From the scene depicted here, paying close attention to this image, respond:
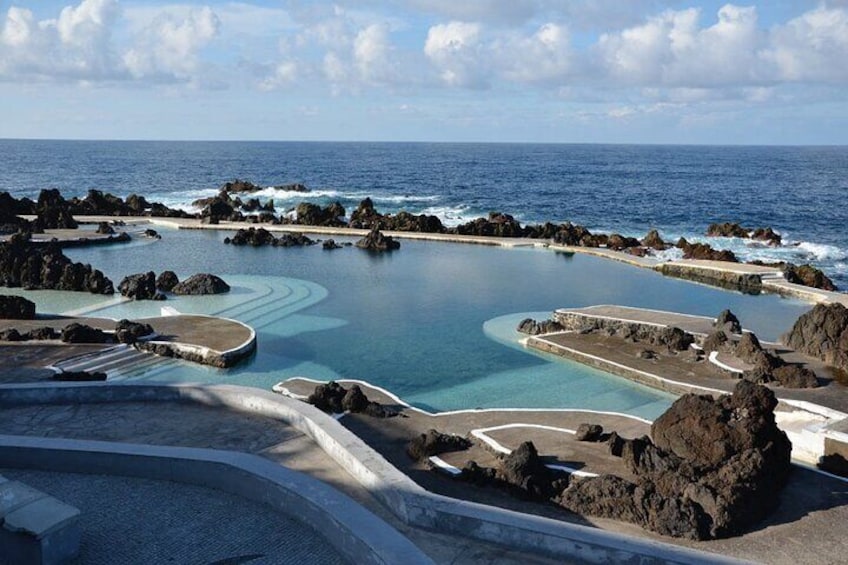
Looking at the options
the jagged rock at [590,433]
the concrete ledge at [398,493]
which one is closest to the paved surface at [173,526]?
the concrete ledge at [398,493]

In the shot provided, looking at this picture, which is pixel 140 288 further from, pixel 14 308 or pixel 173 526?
pixel 173 526

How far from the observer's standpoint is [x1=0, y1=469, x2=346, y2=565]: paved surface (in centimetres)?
922

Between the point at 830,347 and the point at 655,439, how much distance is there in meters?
9.92

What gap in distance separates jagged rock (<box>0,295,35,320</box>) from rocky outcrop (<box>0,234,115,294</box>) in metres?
5.82

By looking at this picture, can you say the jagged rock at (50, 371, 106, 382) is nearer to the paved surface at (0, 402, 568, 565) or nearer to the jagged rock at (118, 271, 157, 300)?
the paved surface at (0, 402, 568, 565)

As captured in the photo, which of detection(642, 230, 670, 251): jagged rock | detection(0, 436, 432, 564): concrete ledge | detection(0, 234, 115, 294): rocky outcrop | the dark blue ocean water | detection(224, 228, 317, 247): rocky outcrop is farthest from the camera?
the dark blue ocean water

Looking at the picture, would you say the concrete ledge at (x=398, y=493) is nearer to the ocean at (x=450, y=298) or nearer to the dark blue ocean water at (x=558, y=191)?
the ocean at (x=450, y=298)

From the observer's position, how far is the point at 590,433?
1605 cm

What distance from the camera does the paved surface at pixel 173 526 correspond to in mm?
9219

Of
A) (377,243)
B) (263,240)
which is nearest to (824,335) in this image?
(377,243)

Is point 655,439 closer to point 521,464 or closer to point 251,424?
point 521,464

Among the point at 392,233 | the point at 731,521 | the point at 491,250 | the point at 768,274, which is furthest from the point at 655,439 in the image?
the point at 392,233

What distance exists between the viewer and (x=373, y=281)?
116 ft

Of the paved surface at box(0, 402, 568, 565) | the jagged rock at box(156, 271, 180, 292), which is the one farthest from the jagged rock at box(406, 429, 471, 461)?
the jagged rock at box(156, 271, 180, 292)
